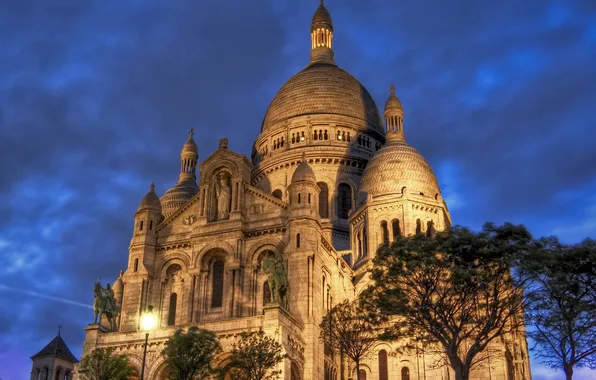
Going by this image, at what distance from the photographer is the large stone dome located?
82.2m

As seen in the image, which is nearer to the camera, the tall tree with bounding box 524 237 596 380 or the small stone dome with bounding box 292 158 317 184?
the tall tree with bounding box 524 237 596 380

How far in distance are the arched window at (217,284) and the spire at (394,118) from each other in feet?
90.5

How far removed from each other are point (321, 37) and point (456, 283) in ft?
203

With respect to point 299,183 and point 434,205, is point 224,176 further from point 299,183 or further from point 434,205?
point 434,205

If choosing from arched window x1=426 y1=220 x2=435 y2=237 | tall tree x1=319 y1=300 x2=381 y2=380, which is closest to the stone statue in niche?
tall tree x1=319 y1=300 x2=381 y2=380

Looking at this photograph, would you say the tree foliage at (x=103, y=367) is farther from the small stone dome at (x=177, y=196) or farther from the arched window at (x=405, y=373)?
the small stone dome at (x=177, y=196)

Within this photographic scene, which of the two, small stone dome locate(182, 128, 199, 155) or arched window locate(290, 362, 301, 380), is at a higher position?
small stone dome locate(182, 128, 199, 155)

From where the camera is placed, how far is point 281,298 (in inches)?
1928

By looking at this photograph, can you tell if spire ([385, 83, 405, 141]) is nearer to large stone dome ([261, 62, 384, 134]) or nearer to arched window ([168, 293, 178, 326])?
large stone dome ([261, 62, 384, 134])

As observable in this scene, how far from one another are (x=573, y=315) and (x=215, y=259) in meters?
28.6

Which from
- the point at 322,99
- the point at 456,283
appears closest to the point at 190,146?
the point at 322,99

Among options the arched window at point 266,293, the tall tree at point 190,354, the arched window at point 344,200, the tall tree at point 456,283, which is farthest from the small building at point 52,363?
the tall tree at point 456,283

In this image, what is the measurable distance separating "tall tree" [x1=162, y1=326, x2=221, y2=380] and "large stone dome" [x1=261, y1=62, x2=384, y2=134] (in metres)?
42.0

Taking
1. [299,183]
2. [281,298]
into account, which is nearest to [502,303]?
[281,298]
